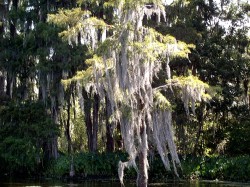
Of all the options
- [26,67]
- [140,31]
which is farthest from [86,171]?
[140,31]

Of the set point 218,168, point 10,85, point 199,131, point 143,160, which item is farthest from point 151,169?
point 10,85

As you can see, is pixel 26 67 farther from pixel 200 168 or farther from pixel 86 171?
pixel 200 168

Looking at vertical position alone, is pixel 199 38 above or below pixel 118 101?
above

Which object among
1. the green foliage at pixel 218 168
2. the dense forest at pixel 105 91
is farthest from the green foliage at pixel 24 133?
the green foliage at pixel 218 168

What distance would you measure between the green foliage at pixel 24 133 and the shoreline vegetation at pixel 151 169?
1.27 metres

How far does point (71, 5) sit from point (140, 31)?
40.5 ft

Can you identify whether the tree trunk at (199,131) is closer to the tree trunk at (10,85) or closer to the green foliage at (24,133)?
the green foliage at (24,133)

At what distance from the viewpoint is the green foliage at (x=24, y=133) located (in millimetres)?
20344

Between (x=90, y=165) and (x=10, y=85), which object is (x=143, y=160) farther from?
(x=10, y=85)

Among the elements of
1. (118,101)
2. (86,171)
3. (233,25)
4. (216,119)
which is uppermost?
(233,25)

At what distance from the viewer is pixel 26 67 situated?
2417cm

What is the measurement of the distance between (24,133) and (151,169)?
6220 mm

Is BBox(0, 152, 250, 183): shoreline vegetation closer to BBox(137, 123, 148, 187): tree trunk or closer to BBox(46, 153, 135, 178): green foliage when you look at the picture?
BBox(46, 153, 135, 178): green foliage

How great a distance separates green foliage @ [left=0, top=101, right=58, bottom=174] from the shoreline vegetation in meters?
1.27
